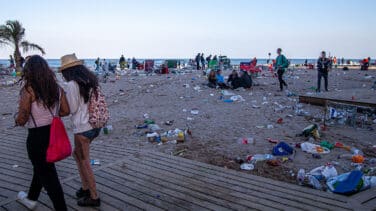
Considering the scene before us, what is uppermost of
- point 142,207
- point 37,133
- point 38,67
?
point 38,67

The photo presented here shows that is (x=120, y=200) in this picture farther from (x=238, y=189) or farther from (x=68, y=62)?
(x=68, y=62)

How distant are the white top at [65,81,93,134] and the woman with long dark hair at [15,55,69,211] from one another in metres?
0.06

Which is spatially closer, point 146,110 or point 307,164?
point 307,164

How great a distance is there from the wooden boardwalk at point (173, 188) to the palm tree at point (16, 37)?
867 inches

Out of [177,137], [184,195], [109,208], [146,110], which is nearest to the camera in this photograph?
[109,208]

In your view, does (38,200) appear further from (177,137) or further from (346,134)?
(346,134)

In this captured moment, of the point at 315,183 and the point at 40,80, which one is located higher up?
the point at 40,80

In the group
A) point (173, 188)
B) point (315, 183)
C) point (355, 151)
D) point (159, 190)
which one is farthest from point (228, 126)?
point (159, 190)

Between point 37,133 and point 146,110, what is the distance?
22.4 feet

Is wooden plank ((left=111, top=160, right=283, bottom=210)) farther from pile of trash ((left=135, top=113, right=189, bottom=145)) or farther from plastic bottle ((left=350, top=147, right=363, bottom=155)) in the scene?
plastic bottle ((left=350, top=147, right=363, bottom=155))

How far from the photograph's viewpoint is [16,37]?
77.9ft

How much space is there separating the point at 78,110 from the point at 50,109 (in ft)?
0.83

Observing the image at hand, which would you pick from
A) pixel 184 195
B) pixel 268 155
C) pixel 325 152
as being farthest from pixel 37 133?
pixel 325 152

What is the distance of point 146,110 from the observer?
9.53 metres
